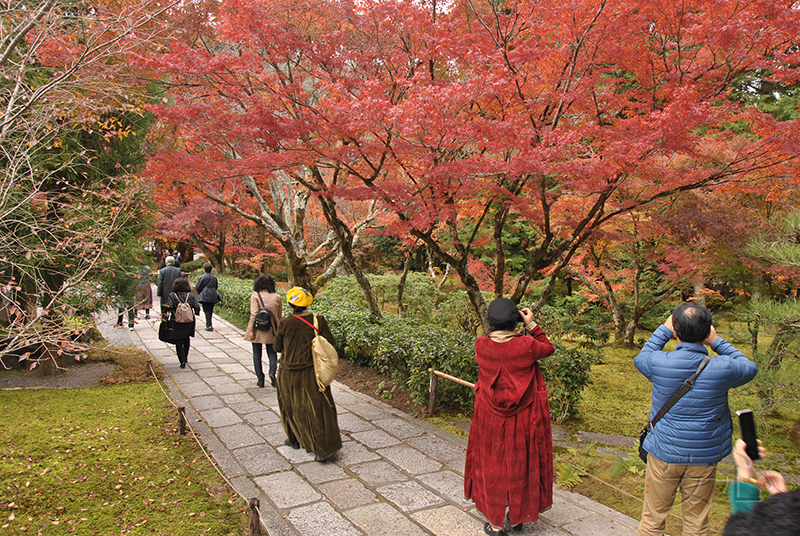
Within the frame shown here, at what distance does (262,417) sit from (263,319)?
4.71 ft

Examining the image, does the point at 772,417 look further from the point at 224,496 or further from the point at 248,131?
the point at 248,131

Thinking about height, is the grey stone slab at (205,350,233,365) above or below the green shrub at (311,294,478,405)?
below

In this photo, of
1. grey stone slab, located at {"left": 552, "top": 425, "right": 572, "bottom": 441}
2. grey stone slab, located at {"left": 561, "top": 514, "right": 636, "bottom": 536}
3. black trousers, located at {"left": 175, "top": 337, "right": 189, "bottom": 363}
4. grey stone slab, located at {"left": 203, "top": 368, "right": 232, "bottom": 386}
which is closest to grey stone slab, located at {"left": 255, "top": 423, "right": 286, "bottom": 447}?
grey stone slab, located at {"left": 203, "top": 368, "right": 232, "bottom": 386}

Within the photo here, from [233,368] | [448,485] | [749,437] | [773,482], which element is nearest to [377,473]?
[448,485]

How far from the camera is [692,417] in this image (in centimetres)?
269

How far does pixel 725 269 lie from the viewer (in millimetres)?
8148

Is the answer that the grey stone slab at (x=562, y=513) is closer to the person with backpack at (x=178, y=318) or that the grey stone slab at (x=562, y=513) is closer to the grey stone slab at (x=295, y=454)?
the grey stone slab at (x=295, y=454)

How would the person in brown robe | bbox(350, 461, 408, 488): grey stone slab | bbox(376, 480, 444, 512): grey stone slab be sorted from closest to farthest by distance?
bbox(376, 480, 444, 512): grey stone slab, bbox(350, 461, 408, 488): grey stone slab, the person in brown robe

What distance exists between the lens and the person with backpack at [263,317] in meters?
6.51

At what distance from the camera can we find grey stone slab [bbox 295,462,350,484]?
4039 millimetres

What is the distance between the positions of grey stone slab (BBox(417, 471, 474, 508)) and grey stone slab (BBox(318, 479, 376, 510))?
54 cm

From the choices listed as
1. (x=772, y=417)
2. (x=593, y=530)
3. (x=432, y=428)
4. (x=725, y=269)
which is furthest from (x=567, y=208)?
(x=593, y=530)

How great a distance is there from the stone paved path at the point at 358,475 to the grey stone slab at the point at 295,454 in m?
0.01

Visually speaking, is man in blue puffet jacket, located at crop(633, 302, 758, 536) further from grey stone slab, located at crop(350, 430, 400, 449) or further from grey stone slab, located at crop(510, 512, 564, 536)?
grey stone slab, located at crop(350, 430, 400, 449)
